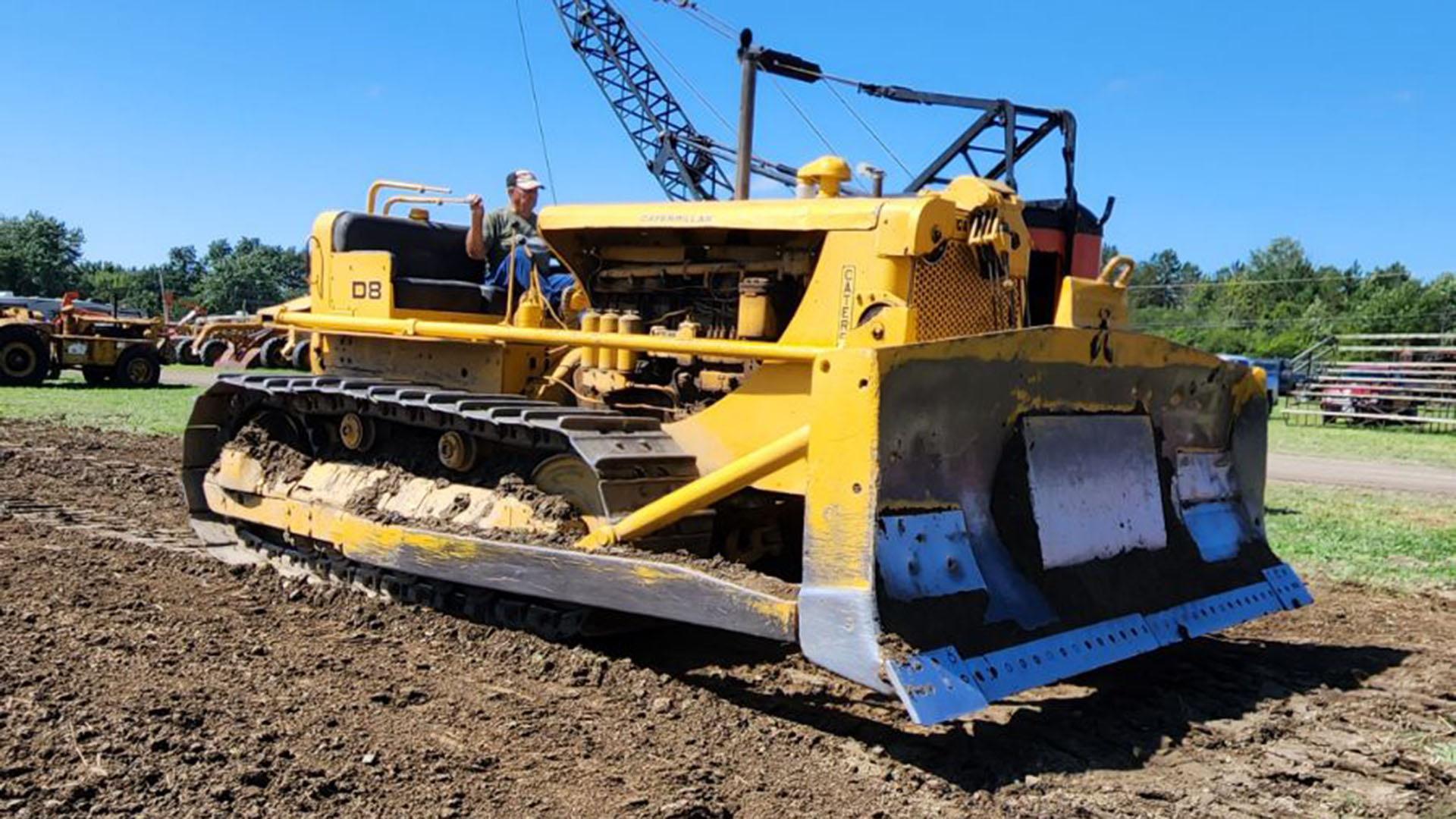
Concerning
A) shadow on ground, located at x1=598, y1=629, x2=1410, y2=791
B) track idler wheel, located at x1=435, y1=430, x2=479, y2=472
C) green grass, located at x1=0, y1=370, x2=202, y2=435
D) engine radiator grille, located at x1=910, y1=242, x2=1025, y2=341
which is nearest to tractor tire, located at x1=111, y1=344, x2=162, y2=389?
green grass, located at x1=0, y1=370, x2=202, y2=435

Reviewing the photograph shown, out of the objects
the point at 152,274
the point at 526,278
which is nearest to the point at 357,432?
the point at 526,278

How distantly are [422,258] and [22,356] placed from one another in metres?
18.9

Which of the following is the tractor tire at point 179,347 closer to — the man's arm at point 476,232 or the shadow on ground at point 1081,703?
the man's arm at point 476,232

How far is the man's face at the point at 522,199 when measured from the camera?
6984mm

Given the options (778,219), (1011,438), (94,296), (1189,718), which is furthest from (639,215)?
(94,296)

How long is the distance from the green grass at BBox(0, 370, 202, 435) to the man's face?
25.9 feet

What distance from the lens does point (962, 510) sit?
448cm

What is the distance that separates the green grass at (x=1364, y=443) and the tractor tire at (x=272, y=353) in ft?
68.8

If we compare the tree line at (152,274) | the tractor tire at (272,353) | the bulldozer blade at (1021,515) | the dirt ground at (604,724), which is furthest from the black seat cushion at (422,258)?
the tree line at (152,274)

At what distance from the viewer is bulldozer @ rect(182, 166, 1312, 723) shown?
13.6 ft

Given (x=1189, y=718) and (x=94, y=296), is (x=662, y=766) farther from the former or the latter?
(x=94, y=296)

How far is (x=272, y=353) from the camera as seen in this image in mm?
28750

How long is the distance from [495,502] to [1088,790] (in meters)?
2.85

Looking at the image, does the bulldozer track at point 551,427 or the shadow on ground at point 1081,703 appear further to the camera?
the bulldozer track at point 551,427
